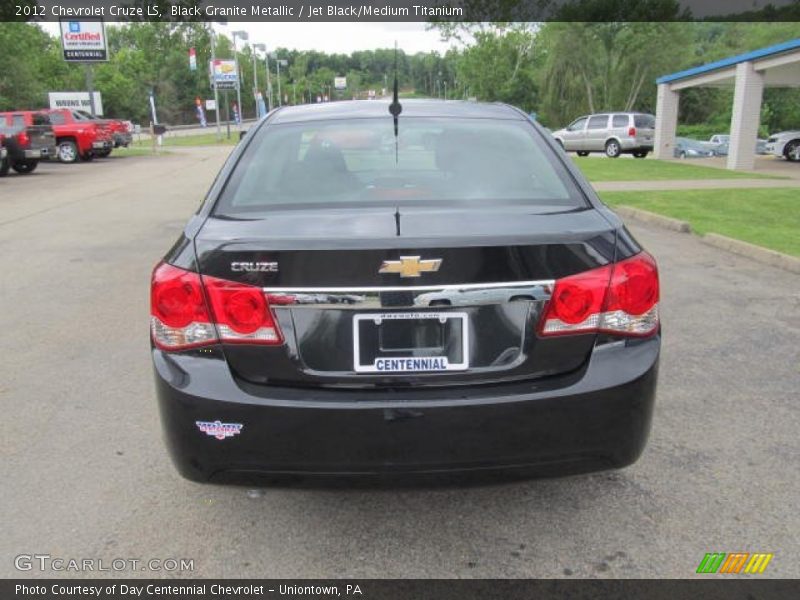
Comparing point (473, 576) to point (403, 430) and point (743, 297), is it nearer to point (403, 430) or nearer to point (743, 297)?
point (403, 430)

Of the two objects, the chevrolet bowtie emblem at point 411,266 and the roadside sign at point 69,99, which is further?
the roadside sign at point 69,99

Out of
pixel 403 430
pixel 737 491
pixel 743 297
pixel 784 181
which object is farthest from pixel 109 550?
pixel 784 181

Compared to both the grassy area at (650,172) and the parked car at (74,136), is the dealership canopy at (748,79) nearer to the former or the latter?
the grassy area at (650,172)

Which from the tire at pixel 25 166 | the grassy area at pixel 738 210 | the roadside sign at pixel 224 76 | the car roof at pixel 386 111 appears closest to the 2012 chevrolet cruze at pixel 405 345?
the car roof at pixel 386 111

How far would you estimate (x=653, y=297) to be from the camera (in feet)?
8.36

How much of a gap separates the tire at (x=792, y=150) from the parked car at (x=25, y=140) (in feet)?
83.8

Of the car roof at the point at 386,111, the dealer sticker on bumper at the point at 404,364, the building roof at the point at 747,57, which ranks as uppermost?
the building roof at the point at 747,57

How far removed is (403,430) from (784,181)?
1718cm

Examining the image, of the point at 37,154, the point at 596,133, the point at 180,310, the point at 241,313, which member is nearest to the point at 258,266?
the point at 241,313

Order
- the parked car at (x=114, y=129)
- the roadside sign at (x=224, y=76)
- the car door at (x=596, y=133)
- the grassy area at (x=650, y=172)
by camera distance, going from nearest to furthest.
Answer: the grassy area at (x=650, y=172) → the car door at (x=596, y=133) → the parked car at (x=114, y=129) → the roadside sign at (x=224, y=76)

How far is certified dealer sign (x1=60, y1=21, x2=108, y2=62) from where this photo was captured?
34.6m

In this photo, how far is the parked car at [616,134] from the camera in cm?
2719

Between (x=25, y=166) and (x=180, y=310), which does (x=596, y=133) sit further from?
(x=180, y=310)

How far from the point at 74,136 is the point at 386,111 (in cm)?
Result: 2693
